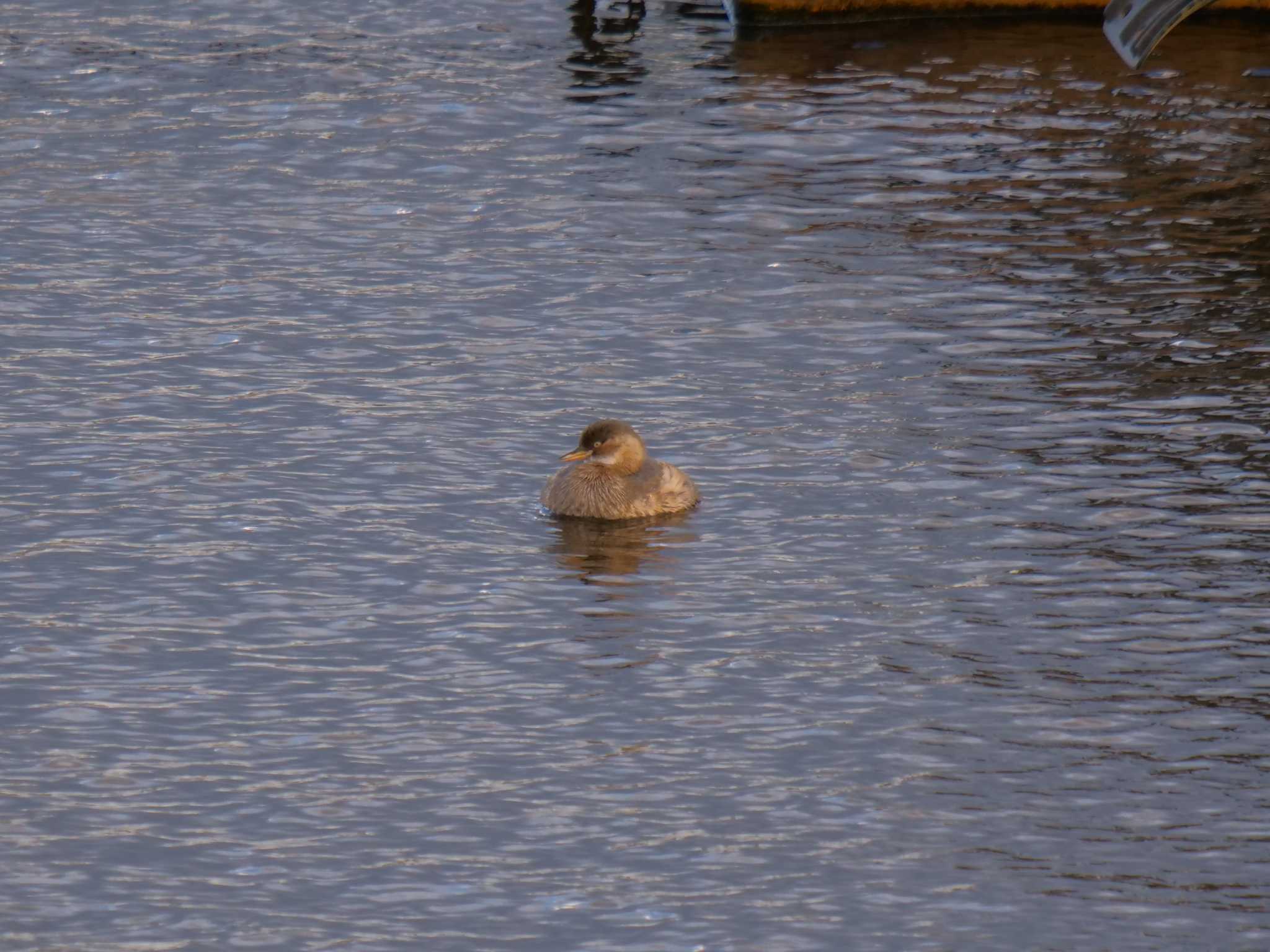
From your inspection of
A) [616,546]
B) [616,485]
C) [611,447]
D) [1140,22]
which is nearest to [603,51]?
[611,447]

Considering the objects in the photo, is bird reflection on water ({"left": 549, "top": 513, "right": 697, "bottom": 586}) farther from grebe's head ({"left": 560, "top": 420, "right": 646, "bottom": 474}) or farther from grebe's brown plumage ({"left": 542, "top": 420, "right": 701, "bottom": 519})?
grebe's head ({"left": 560, "top": 420, "right": 646, "bottom": 474})

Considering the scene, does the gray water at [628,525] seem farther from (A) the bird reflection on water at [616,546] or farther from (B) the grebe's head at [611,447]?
(B) the grebe's head at [611,447]

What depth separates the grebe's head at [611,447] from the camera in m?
14.6

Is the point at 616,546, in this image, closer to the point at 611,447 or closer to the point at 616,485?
the point at 616,485

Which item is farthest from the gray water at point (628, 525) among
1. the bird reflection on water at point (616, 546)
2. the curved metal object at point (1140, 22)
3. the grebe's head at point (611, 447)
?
the curved metal object at point (1140, 22)

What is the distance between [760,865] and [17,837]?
11.0 feet

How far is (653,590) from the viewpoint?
13.5 m

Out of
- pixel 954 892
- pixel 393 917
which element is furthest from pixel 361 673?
pixel 954 892

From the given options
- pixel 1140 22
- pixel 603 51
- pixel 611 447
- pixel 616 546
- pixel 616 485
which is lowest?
pixel 616 546

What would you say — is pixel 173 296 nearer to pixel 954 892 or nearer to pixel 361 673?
pixel 361 673

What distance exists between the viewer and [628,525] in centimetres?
1484

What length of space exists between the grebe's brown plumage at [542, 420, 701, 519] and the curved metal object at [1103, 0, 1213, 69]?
215 inches

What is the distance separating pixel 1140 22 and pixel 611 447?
227 inches

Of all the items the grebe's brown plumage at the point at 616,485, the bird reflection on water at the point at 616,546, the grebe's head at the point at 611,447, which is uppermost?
the grebe's head at the point at 611,447
